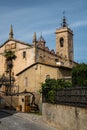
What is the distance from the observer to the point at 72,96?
1986 cm

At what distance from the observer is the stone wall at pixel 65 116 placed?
17161 mm

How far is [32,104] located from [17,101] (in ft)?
15.6

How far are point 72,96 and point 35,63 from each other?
22.0m

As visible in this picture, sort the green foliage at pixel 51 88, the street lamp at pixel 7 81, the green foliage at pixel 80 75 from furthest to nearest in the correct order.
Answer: the street lamp at pixel 7 81
the green foliage at pixel 51 88
the green foliage at pixel 80 75

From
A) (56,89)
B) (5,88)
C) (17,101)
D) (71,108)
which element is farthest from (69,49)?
(71,108)

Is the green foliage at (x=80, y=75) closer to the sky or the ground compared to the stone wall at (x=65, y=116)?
closer to the sky

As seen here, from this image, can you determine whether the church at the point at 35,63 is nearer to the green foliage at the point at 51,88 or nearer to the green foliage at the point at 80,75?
Result: the green foliage at the point at 51,88

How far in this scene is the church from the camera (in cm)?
4000

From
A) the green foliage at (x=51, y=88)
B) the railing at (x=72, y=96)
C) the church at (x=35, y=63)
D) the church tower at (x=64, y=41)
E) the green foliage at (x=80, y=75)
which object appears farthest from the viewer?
the church tower at (x=64, y=41)

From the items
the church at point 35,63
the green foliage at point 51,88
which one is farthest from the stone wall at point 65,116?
the church at point 35,63

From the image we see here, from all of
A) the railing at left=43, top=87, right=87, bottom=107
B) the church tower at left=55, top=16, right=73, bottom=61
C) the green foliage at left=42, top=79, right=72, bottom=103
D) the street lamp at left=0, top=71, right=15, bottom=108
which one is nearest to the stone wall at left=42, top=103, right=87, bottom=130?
the railing at left=43, top=87, right=87, bottom=107

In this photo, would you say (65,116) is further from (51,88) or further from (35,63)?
(35,63)

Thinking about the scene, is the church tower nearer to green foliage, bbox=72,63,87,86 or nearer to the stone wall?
green foliage, bbox=72,63,87,86

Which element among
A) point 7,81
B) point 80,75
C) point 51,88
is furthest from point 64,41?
point 80,75
